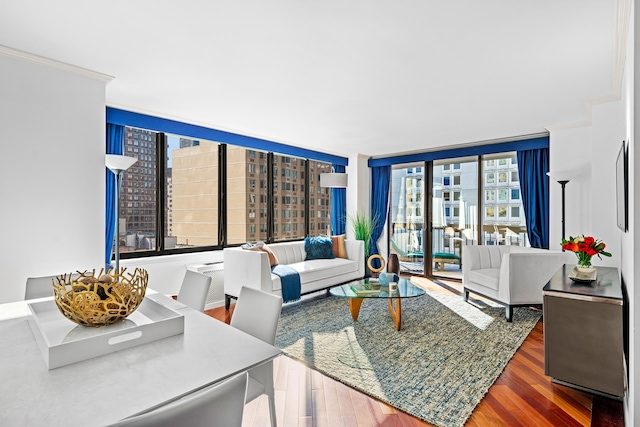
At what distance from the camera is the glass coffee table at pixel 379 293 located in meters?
3.58

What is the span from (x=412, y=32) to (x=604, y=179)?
273 centimetres

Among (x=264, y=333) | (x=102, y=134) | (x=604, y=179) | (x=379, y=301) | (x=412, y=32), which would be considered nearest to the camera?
(x=264, y=333)

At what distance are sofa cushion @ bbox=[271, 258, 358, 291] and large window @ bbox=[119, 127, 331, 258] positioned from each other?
1.03m

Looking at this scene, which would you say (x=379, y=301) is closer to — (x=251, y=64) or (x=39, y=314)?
(x=251, y=64)

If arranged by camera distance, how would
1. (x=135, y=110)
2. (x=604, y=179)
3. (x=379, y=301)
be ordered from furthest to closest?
(x=379, y=301)
(x=135, y=110)
(x=604, y=179)

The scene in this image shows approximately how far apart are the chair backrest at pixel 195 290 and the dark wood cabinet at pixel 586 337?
238 centimetres

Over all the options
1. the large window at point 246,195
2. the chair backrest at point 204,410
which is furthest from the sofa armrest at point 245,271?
the chair backrest at point 204,410

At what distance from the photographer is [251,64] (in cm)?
279

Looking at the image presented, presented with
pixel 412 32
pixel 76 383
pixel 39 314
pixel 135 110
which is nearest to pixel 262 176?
pixel 135 110

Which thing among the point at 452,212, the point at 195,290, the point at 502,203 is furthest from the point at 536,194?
the point at 195,290

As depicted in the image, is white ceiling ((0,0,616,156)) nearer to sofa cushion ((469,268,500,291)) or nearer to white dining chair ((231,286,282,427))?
white dining chair ((231,286,282,427))

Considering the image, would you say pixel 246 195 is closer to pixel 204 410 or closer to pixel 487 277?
pixel 487 277

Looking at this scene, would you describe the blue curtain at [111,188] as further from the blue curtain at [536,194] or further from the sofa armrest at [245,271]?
the blue curtain at [536,194]

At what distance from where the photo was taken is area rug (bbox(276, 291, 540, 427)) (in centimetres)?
238
